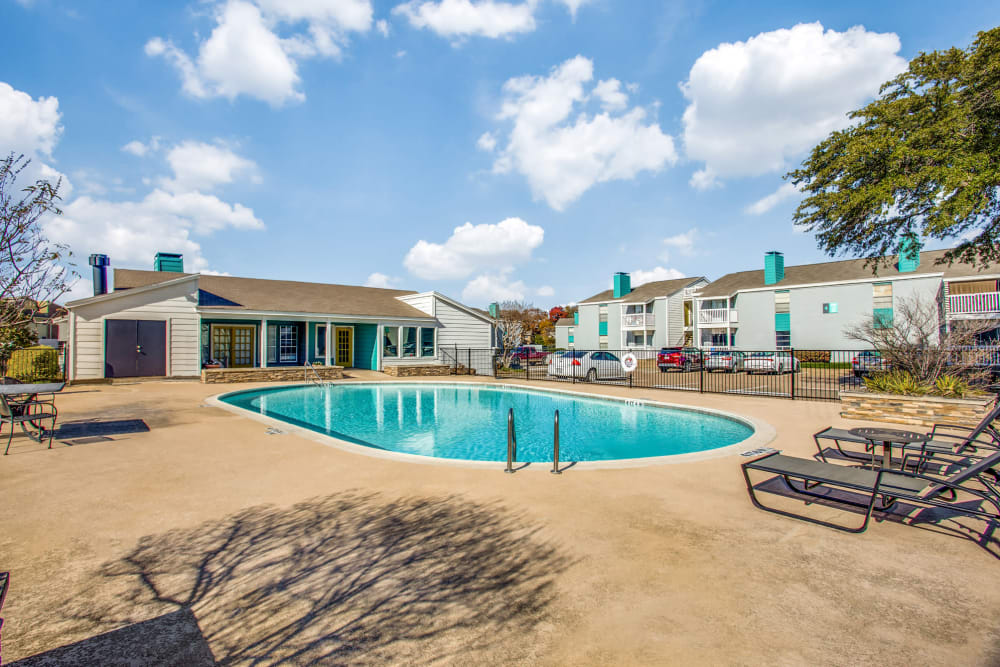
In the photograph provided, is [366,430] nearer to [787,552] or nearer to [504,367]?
[787,552]

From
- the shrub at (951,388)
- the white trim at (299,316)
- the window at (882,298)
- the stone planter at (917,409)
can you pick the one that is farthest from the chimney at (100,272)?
the window at (882,298)

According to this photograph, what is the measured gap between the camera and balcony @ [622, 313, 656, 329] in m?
41.2

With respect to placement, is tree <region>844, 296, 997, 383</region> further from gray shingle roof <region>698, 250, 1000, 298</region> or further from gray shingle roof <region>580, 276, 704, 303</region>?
gray shingle roof <region>580, 276, 704, 303</region>

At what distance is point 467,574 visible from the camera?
3.43m

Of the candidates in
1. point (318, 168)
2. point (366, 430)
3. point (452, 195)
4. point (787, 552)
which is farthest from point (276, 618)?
point (452, 195)

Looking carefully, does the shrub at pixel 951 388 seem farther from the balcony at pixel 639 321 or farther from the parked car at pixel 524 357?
the balcony at pixel 639 321

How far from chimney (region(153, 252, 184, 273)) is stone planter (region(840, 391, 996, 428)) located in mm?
28540

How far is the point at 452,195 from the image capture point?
954 inches

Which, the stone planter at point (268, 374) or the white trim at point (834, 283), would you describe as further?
the white trim at point (834, 283)

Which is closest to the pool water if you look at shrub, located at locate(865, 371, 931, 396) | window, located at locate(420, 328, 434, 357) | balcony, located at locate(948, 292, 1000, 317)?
shrub, located at locate(865, 371, 931, 396)

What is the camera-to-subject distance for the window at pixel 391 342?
2527cm

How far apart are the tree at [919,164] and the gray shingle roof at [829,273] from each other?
39.6 feet

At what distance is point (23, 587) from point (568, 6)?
53.5 ft

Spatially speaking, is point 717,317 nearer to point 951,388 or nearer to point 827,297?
point 827,297
